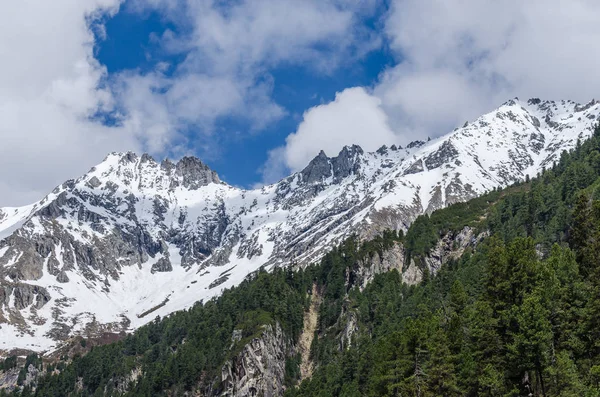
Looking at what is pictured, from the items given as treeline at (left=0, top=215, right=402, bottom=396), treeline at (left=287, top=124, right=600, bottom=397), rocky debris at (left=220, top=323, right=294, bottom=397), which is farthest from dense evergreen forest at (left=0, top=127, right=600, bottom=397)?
rocky debris at (left=220, top=323, right=294, bottom=397)

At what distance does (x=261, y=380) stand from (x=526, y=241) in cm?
8703

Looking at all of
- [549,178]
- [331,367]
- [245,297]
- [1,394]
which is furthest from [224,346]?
[549,178]

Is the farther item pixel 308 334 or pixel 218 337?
pixel 308 334

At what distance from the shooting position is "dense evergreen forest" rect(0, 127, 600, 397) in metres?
55.1

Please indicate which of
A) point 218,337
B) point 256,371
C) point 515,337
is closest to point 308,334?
point 218,337

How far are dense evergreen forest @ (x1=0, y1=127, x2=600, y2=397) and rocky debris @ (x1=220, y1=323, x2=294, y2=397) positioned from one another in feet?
9.52

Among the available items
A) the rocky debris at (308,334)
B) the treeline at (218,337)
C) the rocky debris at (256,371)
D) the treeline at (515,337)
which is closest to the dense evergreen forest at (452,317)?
the treeline at (515,337)

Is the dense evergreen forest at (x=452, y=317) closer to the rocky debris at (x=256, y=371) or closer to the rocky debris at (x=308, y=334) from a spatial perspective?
the rocky debris at (x=308, y=334)

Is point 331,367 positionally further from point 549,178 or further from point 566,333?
point 549,178

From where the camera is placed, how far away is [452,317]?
236ft

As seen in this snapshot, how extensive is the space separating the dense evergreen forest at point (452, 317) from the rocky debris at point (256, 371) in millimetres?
2902

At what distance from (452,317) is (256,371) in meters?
77.5

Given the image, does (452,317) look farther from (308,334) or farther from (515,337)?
(308,334)

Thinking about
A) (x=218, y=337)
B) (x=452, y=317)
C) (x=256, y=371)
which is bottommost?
(x=452, y=317)
